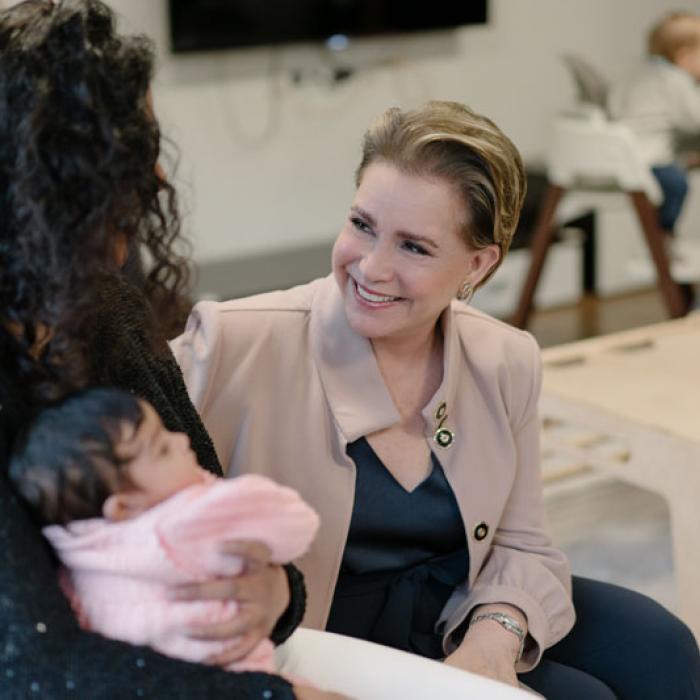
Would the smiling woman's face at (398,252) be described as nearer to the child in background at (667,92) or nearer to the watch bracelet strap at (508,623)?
the watch bracelet strap at (508,623)

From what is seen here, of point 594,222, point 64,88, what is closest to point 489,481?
point 64,88

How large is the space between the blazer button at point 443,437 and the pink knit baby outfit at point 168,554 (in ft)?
1.69

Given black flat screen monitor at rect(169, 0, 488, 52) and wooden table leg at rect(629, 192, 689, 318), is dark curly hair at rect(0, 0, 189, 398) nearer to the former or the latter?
black flat screen monitor at rect(169, 0, 488, 52)

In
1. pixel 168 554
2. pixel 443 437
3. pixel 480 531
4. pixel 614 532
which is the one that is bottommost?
pixel 614 532

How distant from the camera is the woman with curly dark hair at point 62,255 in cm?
102

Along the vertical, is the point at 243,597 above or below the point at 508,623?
above

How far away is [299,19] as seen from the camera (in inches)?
173

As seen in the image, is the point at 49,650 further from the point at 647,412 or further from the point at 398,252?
the point at 647,412

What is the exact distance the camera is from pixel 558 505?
→ 3.11 m

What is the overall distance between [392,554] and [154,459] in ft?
2.07

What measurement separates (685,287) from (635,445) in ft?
7.15

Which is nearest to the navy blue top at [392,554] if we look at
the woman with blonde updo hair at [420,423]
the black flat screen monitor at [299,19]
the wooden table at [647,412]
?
the woman with blonde updo hair at [420,423]

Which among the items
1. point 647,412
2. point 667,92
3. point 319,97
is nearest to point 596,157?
point 667,92

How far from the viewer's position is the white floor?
276cm
